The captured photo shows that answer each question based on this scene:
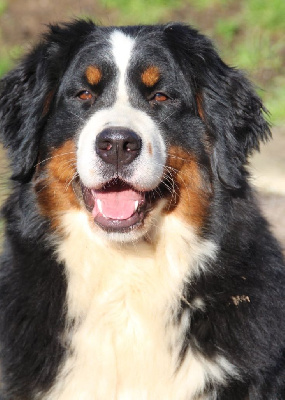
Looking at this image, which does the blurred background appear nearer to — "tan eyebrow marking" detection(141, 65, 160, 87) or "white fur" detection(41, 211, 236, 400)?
"tan eyebrow marking" detection(141, 65, 160, 87)

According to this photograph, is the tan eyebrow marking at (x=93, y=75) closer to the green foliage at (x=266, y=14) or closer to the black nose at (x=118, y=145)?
the black nose at (x=118, y=145)

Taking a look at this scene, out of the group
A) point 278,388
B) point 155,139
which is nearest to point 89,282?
point 155,139

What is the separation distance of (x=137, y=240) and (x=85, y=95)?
79 centimetres

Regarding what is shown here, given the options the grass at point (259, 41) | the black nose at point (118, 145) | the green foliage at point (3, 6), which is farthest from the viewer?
the green foliage at point (3, 6)

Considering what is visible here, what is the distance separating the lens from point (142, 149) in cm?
360

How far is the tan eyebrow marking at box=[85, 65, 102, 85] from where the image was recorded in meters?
3.82

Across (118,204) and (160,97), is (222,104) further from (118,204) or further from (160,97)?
(118,204)

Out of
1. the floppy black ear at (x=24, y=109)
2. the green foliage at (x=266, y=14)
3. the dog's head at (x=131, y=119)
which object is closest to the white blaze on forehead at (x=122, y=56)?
the dog's head at (x=131, y=119)

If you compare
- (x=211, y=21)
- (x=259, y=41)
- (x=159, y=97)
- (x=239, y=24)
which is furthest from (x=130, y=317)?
(x=211, y=21)

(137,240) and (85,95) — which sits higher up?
(85,95)

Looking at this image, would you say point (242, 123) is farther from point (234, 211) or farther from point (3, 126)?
point (3, 126)

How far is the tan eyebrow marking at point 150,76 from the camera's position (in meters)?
3.82

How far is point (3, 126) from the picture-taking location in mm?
4055

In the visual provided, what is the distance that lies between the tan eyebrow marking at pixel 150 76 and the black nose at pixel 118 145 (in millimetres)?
391
